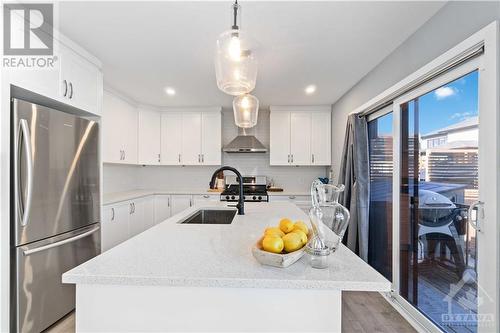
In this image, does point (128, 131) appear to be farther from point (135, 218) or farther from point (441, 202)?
point (441, 202)

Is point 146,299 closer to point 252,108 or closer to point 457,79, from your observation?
point 252,108

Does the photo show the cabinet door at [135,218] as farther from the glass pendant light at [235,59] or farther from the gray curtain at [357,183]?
the gray curtain at [357,183]

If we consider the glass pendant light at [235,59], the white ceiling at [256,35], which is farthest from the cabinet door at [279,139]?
the glass pendant light at [235,59]

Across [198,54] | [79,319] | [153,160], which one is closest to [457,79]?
[198,54]

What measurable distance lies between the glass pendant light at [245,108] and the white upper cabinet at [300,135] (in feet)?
6.62

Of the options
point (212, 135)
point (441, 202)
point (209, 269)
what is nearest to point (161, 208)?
point (212, 135)

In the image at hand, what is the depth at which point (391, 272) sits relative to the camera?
2.51 m

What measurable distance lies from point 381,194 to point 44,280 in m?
3.29

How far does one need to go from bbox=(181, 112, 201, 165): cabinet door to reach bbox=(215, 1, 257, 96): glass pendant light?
304cm

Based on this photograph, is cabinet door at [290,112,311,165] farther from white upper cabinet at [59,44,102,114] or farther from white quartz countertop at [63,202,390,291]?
white quartz countertop at [63,202,390,291]

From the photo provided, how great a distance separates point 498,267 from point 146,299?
69.1 inches

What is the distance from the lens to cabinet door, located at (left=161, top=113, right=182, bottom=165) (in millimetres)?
4375

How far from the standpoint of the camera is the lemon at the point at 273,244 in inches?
36.8

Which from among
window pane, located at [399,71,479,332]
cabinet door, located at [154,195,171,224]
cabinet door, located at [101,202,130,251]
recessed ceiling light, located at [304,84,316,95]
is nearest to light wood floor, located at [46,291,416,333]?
window pane, located at [399,71,479,332]
